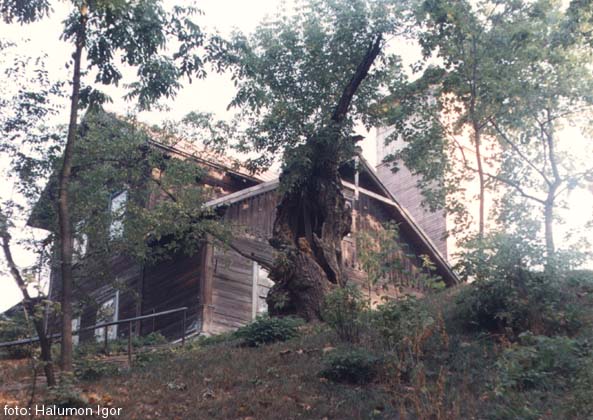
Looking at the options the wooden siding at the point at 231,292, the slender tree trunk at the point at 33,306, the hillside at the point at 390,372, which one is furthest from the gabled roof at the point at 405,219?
the slender tree trunk at the point at 33,306

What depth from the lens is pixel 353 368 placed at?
10.7 m

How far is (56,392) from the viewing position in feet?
31.6

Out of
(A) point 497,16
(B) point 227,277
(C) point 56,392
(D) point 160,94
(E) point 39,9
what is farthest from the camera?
(B) point 227,277

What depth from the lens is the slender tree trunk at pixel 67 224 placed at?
10.8 m

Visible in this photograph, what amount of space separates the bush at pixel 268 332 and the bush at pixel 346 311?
2.19 metres

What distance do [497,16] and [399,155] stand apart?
480 cm

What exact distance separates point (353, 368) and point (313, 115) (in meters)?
9.62

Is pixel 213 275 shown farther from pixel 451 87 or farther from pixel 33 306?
pixel 33 306

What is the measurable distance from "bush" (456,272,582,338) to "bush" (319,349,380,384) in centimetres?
218

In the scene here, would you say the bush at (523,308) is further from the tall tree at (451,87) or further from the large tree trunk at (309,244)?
the tall tree at (451,87)

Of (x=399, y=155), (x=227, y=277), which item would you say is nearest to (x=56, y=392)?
(x=227, y=277)

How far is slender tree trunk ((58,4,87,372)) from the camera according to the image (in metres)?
10.8

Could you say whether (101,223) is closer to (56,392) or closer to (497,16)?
(56,392)

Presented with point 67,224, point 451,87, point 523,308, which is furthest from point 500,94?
point 67,224
